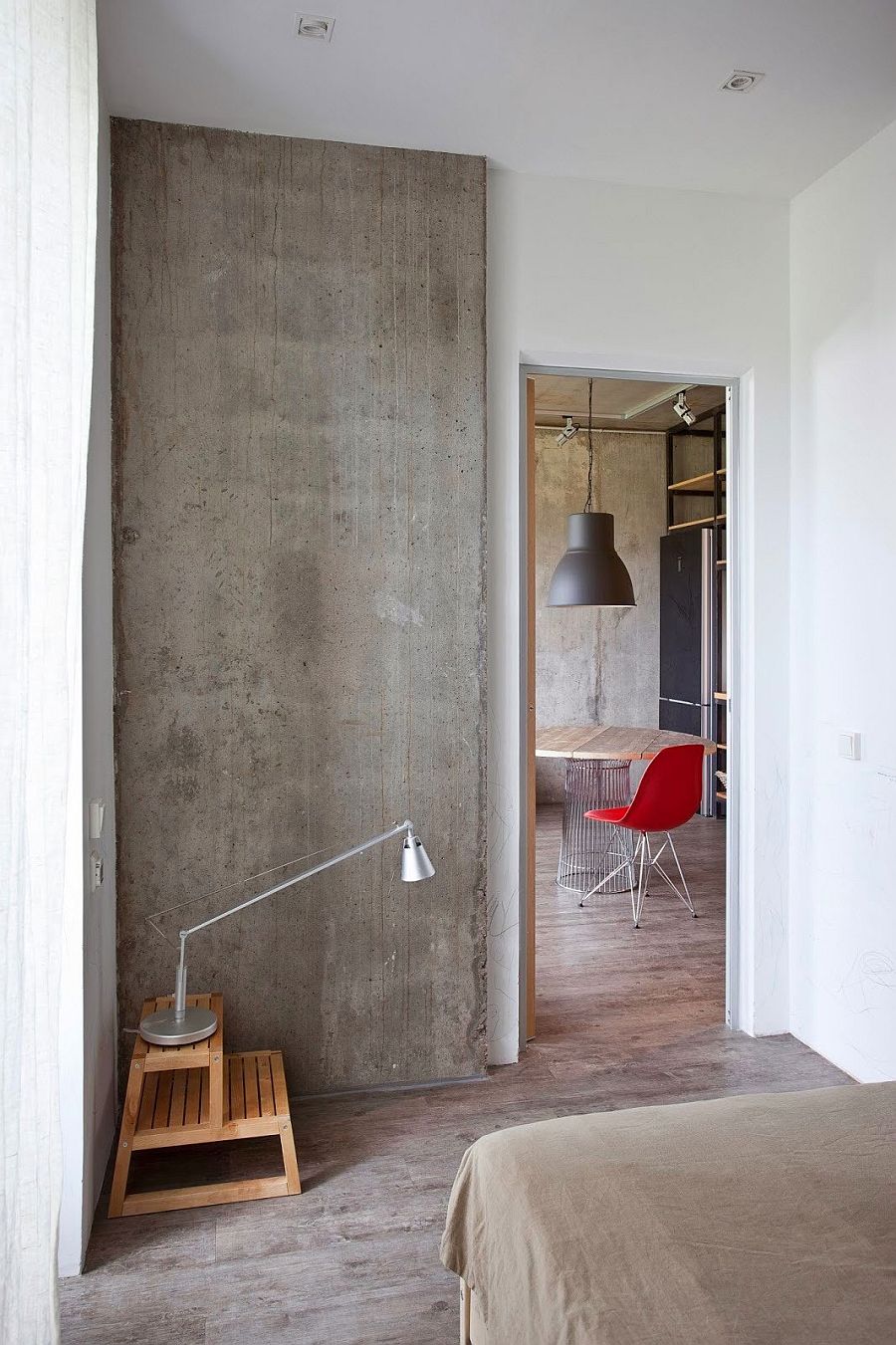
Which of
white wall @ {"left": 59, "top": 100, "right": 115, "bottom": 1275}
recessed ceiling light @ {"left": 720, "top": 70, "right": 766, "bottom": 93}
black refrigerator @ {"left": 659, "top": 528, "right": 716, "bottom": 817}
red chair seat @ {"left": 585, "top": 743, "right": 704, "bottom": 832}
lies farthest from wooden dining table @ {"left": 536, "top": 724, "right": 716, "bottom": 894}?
recessed ceiling light @ {"left": 720, "top": 70, "right": 766, "bottom": 93}

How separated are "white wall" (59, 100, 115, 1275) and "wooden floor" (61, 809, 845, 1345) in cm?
17

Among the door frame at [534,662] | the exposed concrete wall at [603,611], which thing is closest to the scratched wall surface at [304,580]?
the door frame at [534,662]

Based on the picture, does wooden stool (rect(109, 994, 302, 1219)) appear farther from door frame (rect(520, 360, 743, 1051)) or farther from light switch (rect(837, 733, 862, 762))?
light switch (rect(837, 733, 862, 762))

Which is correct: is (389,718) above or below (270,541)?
below

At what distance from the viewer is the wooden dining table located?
5.23 m

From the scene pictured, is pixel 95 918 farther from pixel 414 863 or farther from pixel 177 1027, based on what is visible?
pixel 414 863

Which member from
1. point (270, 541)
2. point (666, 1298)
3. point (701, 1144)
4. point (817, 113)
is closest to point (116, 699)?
point (270, 541)

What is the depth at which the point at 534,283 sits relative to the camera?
10.7 feet

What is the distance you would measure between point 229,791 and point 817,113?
2616mm

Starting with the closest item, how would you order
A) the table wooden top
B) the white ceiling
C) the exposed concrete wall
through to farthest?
the white ceiling, the table wooden top, the exposed concrete wall

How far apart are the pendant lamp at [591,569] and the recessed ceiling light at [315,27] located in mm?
3811

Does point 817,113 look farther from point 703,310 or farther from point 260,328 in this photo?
point 260,328

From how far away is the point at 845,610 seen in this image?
10.5 ft

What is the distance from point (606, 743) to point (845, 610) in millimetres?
2362
